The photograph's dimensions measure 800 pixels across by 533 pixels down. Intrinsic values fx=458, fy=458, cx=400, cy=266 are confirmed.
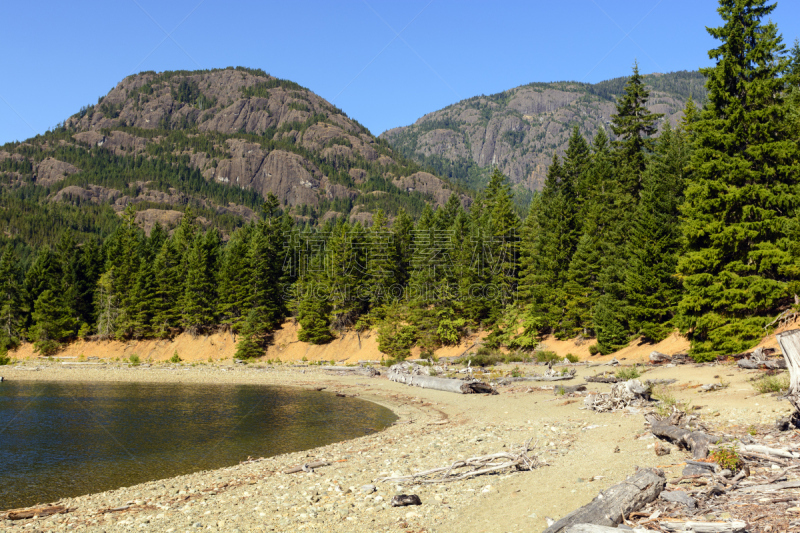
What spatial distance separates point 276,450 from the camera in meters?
17.1

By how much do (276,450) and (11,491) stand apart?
7.63m

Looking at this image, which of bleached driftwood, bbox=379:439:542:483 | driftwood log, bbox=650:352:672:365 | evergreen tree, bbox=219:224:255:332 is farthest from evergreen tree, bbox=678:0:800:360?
evergreen tree, bbox=219:224:255:332

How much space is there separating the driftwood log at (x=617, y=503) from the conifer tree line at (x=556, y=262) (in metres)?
21.4

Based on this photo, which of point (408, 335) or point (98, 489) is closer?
point (98, 489)

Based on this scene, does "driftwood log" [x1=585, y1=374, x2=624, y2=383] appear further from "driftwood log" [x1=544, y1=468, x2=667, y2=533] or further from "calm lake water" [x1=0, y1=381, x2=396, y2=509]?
"driftwood log" [x1=544, y1=468, x2=667, y2=533]

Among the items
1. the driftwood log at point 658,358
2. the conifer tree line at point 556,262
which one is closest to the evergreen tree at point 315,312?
the conifer tree line at point 556,262

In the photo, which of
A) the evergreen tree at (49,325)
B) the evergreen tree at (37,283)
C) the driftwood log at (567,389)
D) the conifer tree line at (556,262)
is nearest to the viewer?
the driftwood log at (567,389)

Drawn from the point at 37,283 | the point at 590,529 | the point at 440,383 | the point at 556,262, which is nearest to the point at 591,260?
the point at 556,262

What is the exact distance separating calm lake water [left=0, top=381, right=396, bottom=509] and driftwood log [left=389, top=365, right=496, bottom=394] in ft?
18.6

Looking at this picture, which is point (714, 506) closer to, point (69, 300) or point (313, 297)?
point (313, 297)

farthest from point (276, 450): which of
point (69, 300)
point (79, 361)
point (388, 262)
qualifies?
point (69, 300)

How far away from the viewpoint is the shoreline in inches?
322

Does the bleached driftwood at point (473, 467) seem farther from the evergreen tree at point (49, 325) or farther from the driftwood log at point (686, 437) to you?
the evergreen tree at point (49, 325)

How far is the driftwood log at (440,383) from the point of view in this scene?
90.7 feet
